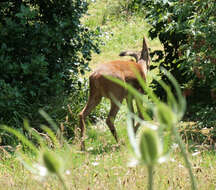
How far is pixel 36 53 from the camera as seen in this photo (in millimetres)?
7086

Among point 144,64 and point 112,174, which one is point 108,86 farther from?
point 112,174

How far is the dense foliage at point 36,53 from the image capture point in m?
6.83

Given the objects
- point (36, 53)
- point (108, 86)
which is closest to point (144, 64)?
point (108, 86)

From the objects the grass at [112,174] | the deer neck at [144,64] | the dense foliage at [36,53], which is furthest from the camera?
the deer neck at [144,64]

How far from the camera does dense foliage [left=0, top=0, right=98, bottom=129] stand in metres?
6.83

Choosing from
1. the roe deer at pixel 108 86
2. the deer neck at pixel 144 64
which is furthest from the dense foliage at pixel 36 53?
the deer neck at pixel 144 64

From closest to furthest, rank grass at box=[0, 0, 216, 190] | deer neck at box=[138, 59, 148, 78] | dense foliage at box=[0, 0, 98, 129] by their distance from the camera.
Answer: grass at box=[0, 0, 216, 190] < dense foliage at box=[0, 0, 98, 129] < deer neck at box=[138, 59, 148, 78]

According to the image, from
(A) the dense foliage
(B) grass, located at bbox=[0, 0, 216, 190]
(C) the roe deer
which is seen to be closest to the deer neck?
(C) the roe deer

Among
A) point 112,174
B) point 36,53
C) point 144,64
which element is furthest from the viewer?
point 144,64

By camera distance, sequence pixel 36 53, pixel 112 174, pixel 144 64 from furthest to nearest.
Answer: pixel 144 64, pixel 36 53, pixel 112 174

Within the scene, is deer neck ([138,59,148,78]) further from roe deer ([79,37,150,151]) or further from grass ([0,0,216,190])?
grass ([0,0,216,190])

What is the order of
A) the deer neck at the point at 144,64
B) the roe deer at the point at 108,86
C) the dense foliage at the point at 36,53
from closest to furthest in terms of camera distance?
the roe deer at the point at 108,86 → the dense foliage at the point at 36,53 → the deer neck at the point at 144,64

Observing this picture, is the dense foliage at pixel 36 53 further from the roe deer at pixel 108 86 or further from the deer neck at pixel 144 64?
the deer neck at pixel 144 64

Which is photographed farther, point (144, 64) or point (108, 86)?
point (144, 64)
